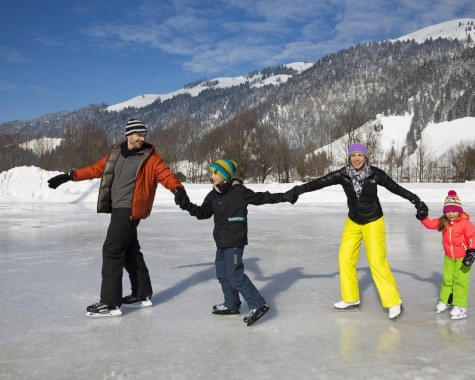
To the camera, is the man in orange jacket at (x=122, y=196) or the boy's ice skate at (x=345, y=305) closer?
the man in orange jacket at (x=122, y=196)

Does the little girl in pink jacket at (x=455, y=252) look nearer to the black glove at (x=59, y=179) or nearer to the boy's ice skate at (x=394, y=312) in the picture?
the boy's ice skate at (x=394, y=312)

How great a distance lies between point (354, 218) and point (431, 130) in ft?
379

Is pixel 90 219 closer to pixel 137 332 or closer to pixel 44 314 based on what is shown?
pixel 44 314

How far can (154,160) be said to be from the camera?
3785 millimetres

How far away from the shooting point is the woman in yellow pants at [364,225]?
3.72m

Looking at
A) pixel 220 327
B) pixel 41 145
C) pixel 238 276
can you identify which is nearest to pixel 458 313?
pixel 238 276

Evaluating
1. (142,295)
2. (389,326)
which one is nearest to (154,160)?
(142,295)

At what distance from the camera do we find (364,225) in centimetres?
379

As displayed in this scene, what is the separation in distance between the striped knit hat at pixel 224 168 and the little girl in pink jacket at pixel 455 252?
1.68 m

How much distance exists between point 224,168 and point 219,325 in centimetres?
123

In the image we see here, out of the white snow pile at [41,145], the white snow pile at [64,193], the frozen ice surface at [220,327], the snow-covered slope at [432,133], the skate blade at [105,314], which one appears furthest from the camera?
the snow-covered slope at [432,133]

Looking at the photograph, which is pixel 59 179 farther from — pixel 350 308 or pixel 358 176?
pixel 350 308

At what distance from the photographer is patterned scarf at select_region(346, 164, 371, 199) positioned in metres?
3.75

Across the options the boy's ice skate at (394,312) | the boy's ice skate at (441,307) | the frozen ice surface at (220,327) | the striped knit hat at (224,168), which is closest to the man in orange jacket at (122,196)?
the frozen ice surface at (220,327)
